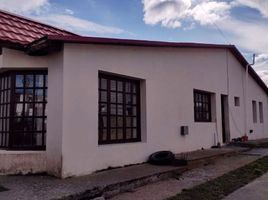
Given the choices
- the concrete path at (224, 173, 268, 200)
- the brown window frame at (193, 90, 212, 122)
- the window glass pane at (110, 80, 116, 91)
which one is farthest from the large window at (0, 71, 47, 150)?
the brown window frame at (193, 90, 212, 122)

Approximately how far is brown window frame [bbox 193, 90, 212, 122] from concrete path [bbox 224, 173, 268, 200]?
5.06 meters

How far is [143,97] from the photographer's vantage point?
9312 millimetres

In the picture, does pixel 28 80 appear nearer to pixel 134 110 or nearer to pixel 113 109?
pixel 113 109

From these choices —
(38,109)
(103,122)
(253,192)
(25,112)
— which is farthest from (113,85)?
(253,192)

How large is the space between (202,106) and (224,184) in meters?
6.11

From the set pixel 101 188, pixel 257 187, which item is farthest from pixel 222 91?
pixel 101 188

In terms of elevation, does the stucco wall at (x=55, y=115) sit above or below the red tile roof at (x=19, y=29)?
below

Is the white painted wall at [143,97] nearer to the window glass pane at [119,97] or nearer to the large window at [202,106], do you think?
the large window at [202,106]

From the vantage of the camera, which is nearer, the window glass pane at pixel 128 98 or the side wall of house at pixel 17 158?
the side wall of house at pixel 17 158

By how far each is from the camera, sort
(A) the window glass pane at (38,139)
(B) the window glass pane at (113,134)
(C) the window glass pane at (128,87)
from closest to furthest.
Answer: (A) the window glass pane at (38,139)
(B) the window glass pane at (113,134)
(C) the window glass pane at (128,87)

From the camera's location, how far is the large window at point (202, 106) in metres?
12.5

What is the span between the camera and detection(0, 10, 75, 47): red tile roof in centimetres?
739

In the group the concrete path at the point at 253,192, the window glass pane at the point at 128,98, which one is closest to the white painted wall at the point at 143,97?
the window glass pane at the point at 128,98

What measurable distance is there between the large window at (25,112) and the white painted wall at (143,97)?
38 cm
